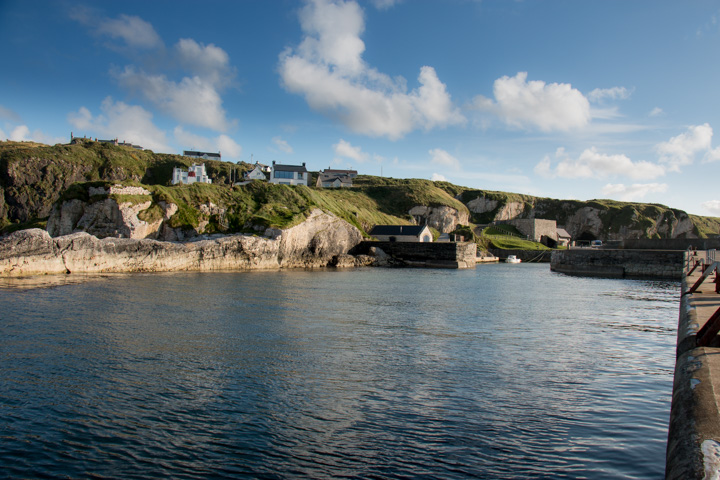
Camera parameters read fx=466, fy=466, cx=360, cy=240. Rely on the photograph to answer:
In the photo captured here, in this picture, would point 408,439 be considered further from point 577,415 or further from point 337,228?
point 337,228

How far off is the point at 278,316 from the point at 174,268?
104 feet

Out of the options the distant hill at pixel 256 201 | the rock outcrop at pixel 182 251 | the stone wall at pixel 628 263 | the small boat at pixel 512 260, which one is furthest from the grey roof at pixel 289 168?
the stone wall at pixel 628 263

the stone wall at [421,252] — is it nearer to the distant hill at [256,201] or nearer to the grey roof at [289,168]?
the distant hill at [256,201]

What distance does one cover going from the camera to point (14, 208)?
94.9 m

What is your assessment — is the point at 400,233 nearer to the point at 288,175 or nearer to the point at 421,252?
the point at 421,252

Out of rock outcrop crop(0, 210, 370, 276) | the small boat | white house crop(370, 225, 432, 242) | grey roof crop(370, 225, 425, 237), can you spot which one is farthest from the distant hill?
the small boat

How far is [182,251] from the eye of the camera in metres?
49.9

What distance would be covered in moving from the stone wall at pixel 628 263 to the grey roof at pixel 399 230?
91.2 ft

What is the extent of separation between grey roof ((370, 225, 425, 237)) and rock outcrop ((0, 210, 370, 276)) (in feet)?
32.2

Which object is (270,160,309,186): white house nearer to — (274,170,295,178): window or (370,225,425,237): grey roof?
(274,170,295,178): window

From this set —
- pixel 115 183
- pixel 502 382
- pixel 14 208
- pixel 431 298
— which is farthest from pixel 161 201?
pixel 14 208

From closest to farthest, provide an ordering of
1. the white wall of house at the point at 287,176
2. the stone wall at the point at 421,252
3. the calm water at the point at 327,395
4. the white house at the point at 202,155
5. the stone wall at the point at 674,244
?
the calm water at the point at 327,395 < the stone wall at the point at 674,244 < the stone wall at the point at 421,252 < the white wall of house at the point at 287,176 < the white house at the point at 202,155

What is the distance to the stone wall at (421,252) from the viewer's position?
236 ft

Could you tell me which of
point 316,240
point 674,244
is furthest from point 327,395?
point 674,244
